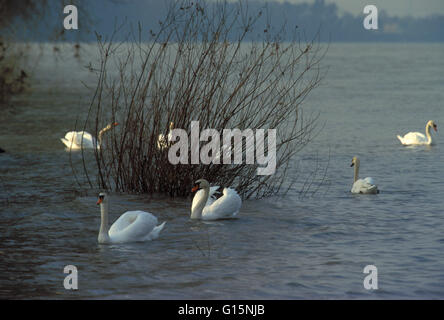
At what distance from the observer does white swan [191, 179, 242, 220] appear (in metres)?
12.3

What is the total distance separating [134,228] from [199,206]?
1852 millimetres

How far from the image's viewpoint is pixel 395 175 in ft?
57.7

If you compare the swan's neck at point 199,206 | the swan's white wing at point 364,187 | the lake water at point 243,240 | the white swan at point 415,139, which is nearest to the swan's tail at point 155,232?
the lake water at point 243,240

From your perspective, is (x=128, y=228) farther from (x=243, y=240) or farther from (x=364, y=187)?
(x=364, y=187)

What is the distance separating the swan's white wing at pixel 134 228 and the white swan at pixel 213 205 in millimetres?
1470

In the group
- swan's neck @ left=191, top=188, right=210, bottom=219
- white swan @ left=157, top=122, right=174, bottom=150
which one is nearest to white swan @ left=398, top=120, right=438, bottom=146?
white swan @ left=157, top=122, right=174, bottom=150

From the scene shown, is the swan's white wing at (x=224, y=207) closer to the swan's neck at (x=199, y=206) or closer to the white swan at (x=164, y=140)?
the swan's neck at (x=199, y=206)

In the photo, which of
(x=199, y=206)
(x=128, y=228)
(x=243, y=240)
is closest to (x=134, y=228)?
(x=128, y=228)

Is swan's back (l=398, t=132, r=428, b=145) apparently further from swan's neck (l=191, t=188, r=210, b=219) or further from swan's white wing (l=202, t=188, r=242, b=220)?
swan's neck (l=191, t=188, r=210, b=219)

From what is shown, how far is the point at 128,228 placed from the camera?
10.8 m

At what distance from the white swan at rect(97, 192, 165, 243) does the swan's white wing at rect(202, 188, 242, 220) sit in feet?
4.82

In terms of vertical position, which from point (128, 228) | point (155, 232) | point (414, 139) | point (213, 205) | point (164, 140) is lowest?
point (155, 232)

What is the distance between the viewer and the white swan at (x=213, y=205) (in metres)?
12.3
